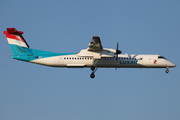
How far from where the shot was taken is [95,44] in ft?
89.5

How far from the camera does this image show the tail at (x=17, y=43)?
29.4 metres

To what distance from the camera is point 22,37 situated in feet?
98.6

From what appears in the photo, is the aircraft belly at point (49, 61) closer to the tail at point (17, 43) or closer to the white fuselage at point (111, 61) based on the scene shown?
the white fuselage at point (111, 61)

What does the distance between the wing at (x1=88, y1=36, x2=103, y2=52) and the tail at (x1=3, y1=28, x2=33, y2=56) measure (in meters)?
7.43

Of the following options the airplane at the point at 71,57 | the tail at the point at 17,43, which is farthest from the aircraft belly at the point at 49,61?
the tail at the point at 17,43

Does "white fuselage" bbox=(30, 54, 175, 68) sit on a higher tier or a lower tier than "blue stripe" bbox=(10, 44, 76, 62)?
lower

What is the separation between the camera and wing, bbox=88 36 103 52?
26.2 meters

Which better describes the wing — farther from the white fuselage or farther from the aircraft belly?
the aircraft belly

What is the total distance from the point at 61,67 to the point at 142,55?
1040 cm

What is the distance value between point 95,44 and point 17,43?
9.66 metres

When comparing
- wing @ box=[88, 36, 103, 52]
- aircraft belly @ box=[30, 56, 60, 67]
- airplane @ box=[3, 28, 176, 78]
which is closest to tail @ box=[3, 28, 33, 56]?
airplane @ box=[3, 28, 176, 78]

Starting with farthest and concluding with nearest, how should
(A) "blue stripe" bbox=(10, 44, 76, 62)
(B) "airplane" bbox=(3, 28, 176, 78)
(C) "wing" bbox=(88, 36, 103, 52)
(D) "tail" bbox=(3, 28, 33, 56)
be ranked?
(D) "tail" bbox=(3, 28, 33, 56) → (A) "blue stripe" bbox=(10, 44, 76, 62) → (B) "airplane" bbox=(3, 28, 176, 78) → (C) "wing" bbox=(88, 36, 103, 52)

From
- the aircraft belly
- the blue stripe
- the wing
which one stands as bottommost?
the aircraft belly

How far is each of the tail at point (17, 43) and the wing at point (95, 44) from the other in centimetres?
743
